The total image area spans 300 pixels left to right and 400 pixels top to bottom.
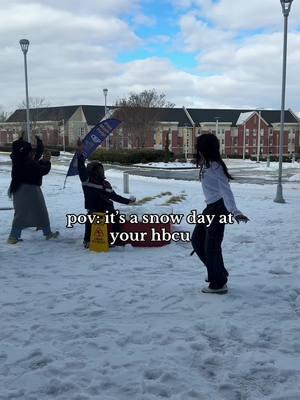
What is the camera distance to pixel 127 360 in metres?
3.43

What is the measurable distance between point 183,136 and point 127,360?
292 ft

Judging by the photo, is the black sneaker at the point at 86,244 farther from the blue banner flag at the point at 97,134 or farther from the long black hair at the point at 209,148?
the long black hair at the point at 209,148

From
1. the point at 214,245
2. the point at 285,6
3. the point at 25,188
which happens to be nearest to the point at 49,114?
the point at 285,6

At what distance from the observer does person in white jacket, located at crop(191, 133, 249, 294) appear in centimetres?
470

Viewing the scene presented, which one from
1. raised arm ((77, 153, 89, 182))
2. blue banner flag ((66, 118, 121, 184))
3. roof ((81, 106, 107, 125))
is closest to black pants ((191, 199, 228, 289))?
raised arm ((77, 153, 89, 182))

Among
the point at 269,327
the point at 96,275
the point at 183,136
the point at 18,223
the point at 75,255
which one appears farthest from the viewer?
the point at 183,136

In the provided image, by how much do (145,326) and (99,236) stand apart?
118 inches

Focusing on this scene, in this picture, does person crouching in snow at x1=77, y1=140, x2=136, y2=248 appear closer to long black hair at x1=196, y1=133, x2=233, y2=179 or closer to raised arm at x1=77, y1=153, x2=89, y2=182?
raised arm at x1=77, y1=153, x2=89, y2=182

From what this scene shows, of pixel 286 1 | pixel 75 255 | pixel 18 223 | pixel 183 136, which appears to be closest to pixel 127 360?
pixel 75 255

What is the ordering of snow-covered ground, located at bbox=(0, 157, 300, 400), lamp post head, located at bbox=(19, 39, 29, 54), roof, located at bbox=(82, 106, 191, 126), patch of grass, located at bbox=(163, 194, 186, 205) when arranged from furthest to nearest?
roof, located at bbox=(82, 106, 191, 126)
lamp post head, located at bbox=(19, 39, 29, 54)
patch of grass, located at bbox=(163, 194, 186, 205)
snow-covered ground, located at bbox=(0, 157, 300, 400)

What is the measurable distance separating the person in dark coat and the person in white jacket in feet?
11.0

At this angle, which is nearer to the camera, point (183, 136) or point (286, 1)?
point (286, 1)

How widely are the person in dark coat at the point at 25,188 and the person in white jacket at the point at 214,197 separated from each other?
11.0 feet

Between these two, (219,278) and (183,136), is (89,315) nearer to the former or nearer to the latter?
(219,278)
